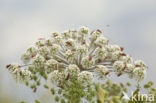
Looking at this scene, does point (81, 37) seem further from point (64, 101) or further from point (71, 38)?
point (64, 101)

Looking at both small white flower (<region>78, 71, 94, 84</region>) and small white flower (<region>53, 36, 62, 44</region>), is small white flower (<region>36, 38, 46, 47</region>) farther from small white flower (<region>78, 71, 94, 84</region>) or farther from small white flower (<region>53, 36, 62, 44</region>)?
small white flower (<region>78, 71, 94, 84</region>)

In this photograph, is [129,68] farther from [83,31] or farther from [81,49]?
[83,31]

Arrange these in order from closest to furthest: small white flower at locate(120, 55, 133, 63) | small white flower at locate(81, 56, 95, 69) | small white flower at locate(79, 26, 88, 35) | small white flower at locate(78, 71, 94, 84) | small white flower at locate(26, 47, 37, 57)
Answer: small white flower at locate(78, 71, 94, 84), small white flower at locate(81, 56, 95, 69), small white flower at locate(120, 55, 133, 63), small white flower at locate(26, 47, 37, 57), small white flower at locate(79, 26, 88, 35)

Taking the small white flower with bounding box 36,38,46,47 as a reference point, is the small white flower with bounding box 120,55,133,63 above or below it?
below

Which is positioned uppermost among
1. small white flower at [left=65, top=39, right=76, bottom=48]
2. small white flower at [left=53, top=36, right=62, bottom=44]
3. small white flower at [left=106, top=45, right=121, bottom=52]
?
small white flower at [left=53, top=36, right=62, bottom=44]

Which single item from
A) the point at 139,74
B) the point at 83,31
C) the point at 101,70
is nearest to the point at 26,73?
the point at 101,70

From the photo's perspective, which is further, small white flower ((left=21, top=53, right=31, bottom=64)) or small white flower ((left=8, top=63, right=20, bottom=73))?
small white flower ((left=21, top=53, right=31, bottom=64))

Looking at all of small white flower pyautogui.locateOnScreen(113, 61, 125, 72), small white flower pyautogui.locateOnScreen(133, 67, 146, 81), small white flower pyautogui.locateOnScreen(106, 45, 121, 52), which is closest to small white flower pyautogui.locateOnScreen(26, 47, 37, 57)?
small white flower pyautogui.locateOnScreen(106, 45, 121, 52)

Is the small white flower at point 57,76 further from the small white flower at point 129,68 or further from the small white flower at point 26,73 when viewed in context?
the small white flower at point 129,68
